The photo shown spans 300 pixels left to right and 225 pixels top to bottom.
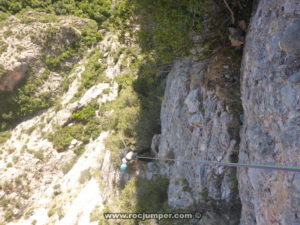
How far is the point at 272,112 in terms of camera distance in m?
3.15

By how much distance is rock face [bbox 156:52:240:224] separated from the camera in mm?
4746

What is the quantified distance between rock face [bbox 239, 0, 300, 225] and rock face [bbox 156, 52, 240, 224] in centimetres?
77

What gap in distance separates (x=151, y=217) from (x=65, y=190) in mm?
8240

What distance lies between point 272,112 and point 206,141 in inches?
95.9

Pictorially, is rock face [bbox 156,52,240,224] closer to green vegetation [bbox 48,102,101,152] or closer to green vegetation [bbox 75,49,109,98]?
green vegetation [bbox 48,102,101,152]

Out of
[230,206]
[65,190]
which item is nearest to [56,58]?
[65,190]

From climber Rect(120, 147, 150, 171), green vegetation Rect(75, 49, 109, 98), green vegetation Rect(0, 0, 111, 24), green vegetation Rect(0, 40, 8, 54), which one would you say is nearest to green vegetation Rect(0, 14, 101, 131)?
green vegetation Rect(75, 49, 109, 98)

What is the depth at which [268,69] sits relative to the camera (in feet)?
10.9

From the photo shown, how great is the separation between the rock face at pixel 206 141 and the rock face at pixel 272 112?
769 millimetres

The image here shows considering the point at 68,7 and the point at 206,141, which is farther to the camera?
the point at 68,7

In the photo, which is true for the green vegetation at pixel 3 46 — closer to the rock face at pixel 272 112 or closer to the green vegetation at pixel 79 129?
the green vegetation at pixel 79 129

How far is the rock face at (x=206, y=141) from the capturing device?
15.6 feet

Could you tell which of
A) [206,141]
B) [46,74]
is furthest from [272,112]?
[46,74]

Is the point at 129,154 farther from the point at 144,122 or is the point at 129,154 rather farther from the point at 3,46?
the point at 3,46
